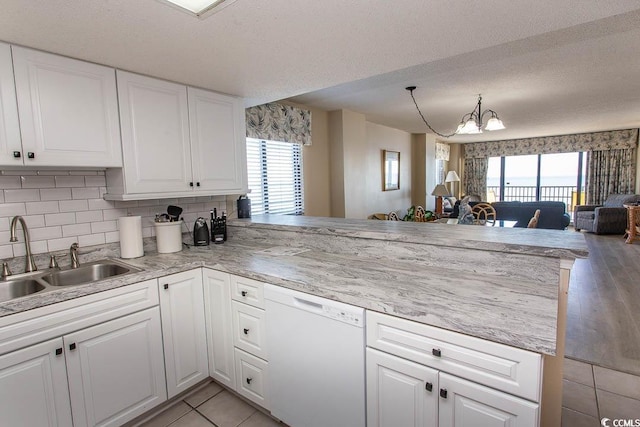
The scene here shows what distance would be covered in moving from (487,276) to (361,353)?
0.75 metres

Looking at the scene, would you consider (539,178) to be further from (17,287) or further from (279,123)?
(17,287)

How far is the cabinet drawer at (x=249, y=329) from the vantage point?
1788 millimetres

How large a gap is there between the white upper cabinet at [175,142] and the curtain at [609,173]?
929cm

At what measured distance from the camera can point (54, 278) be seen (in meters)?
1.84

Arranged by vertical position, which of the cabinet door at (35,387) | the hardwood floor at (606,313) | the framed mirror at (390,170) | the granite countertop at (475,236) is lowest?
the hardwood floor at (606,313)

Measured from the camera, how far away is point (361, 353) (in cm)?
136

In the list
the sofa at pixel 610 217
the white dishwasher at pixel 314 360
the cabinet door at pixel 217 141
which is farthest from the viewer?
the sofa at pixel 610 217

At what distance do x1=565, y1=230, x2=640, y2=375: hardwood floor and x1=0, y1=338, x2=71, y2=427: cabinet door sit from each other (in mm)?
3167

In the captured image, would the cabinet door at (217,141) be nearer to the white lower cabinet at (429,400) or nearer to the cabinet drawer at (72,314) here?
the cabinet drawer at (72,314)

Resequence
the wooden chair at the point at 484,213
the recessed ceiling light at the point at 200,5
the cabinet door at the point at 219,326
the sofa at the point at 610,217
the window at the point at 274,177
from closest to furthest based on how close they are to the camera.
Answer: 1. the recessed ceiling light at the point at 200,5
2. the cabinet door at the point at 219,326
3. the window at the point at 274,177
4. the wooden chair at the point at 484,213
5. the sofa at the point at 610,217

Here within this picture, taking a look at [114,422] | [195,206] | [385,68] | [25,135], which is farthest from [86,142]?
[385,68]

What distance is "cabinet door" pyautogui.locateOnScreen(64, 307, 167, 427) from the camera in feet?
5.17

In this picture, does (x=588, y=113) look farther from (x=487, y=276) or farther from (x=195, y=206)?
(x=195, y=206)

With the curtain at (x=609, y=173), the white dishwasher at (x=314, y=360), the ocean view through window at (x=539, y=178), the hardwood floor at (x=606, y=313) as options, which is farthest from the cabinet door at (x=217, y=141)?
the curtain at (x=609, y=173)
